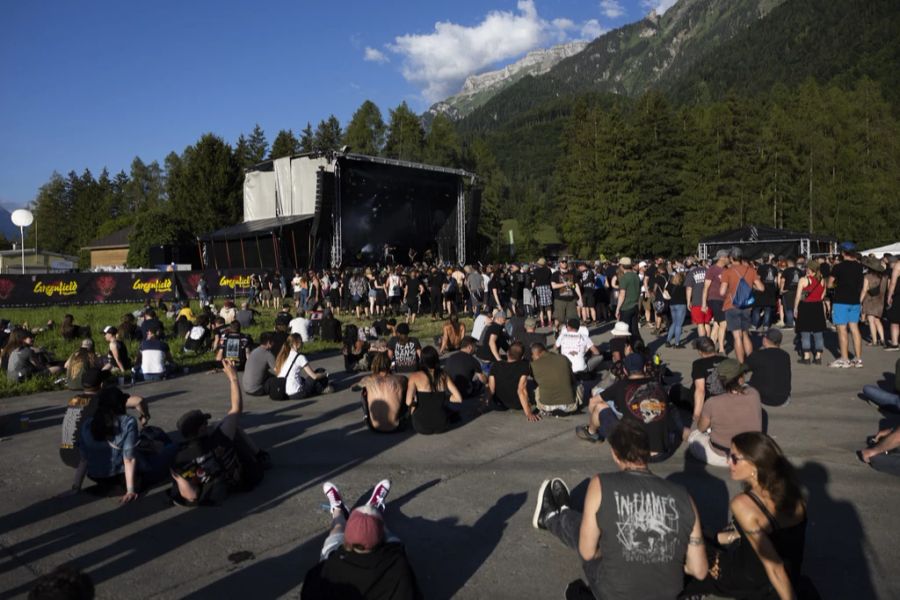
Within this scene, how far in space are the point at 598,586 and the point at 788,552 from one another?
3.09ft

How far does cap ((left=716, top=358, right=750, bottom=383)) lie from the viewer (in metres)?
5.76

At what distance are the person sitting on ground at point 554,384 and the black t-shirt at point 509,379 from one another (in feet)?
0.60

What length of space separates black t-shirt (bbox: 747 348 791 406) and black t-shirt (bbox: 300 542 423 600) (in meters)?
5.76

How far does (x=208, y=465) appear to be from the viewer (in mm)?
5168

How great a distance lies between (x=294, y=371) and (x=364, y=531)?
6.19 m

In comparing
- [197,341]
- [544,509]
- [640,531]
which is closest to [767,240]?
[197,341]

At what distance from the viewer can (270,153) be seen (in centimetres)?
6631

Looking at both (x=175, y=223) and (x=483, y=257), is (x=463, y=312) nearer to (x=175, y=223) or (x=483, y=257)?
(x=483, y=257)

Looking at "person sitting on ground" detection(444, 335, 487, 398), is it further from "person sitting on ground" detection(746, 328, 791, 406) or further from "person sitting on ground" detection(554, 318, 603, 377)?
"person sitting on ground" detection(746, 328, 791, 406)

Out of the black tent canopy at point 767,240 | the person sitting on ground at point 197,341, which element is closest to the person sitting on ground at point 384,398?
the person sitting on ground at point 197,341

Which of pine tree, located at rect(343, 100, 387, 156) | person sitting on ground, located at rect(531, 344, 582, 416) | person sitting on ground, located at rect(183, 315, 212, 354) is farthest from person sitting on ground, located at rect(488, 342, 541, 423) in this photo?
pine tree, located at rect(343, 100, 387, 156)

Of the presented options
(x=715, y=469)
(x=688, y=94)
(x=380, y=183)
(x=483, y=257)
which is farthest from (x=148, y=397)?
(x=688, y=94)

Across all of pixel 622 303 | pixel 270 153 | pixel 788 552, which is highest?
pixel 270 153

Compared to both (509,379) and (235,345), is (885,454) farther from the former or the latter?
(235,345)
